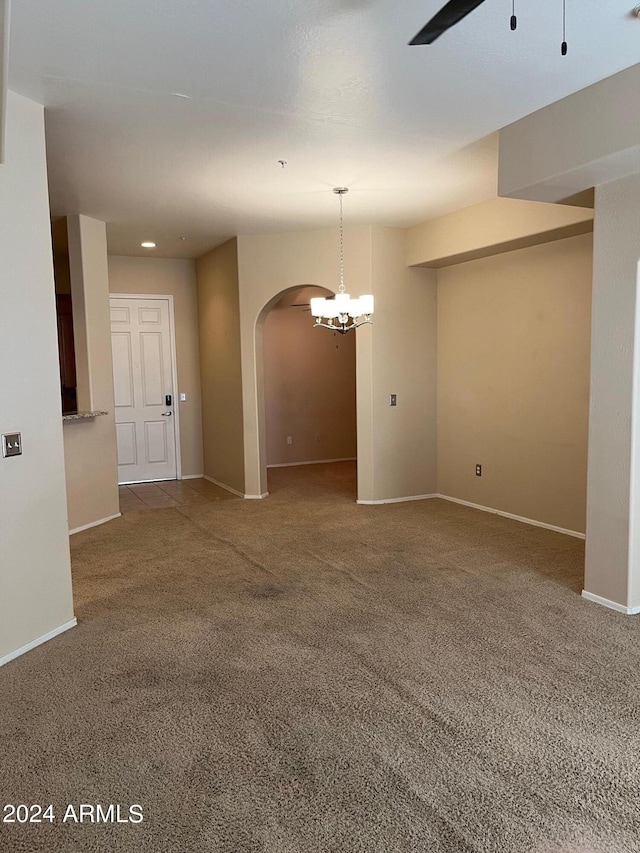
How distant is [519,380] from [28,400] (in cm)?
416

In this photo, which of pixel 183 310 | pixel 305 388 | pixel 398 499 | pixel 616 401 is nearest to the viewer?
pixel 616 401

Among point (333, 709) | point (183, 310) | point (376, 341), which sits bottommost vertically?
point (333, 709)

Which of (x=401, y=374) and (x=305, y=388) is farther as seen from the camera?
(x=305, y=388)

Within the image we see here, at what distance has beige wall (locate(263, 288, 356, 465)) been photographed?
29.8 ft

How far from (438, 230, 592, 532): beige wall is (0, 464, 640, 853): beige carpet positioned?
2.89 feet

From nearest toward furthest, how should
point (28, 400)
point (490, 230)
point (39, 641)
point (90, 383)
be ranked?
point (28, 400) < point (39, 641) < point (490, 230) < point (90, 383)

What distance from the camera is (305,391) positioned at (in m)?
9.30

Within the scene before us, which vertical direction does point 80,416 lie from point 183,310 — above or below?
below

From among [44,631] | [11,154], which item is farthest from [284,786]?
[11,154]

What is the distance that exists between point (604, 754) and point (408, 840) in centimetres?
90

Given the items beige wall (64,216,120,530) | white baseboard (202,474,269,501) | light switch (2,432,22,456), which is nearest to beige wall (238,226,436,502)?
white baseboard (202,474,269,501)

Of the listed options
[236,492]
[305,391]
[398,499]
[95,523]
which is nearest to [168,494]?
[236,492]

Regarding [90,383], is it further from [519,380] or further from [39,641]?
[519,380]

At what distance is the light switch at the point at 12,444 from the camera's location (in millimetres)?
3180
